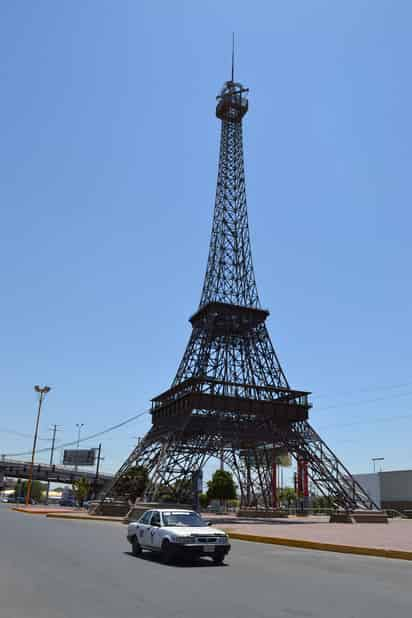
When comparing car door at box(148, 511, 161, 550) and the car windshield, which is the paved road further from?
the car windshield

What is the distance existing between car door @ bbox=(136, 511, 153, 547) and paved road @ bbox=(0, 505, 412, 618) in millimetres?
569

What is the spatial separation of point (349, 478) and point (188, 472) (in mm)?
14548

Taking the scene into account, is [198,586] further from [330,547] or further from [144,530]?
[330,547]

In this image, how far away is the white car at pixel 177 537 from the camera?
1462cm

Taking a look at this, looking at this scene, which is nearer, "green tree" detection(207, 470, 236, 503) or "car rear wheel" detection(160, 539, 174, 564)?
"car rear wheel" detection(160, 539, 174, 564)

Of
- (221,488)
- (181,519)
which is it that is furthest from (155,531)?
(221,488)

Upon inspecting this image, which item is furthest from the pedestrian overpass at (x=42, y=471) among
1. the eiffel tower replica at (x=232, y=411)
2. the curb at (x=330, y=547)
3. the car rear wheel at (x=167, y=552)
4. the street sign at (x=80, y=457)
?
the car rear wheel at (x=167, y=552)

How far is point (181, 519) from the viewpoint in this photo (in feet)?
54.1

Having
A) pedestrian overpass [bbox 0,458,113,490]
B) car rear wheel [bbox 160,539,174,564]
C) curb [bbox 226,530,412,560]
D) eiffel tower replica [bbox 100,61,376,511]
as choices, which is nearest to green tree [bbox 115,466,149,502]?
eiffel tower replica [bbox 100,61,376,511]

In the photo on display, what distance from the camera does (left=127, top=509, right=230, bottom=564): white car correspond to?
1462 centimetres

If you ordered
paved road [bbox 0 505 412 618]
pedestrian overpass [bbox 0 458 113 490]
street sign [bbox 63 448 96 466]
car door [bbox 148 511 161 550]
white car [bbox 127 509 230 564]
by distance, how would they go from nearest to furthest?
paved road [bbox 0 505 412 618] → white car [bbox 127 509 230 564] → car door [bbox 148 511 161 550] → street sign [bbox 63 448 96 466] → pedestrian overpass [bbox 0 458 113 490]

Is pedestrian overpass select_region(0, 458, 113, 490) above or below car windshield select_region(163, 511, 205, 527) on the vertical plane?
above

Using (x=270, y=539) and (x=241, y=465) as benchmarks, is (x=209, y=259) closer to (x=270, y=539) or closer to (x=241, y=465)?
(x=241, y=465)

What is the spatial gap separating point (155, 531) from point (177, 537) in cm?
131
